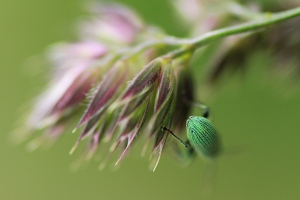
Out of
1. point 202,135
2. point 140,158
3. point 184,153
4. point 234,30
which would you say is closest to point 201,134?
point 202,135

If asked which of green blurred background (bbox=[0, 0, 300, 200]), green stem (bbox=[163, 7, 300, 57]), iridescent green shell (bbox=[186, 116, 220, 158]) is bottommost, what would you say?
iridescent green shell (bbox=[186, 116, 220, 158])

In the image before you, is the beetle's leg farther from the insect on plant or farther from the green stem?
the green stem

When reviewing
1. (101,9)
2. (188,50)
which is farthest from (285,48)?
(101,9)

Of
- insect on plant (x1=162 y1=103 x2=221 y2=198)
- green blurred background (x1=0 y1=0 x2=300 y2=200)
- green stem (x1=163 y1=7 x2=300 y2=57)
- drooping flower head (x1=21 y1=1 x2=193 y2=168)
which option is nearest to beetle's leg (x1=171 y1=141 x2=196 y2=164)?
insect on plant (x1=162 y1=103 x2=221 y2=198)

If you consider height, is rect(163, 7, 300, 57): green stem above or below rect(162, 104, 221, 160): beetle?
above

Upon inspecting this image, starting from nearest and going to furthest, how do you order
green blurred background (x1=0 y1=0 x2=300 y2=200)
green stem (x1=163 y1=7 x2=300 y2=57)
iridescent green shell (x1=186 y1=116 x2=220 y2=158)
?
green stem (x1=163 y1=7 x2=300 y2=57) → iridescent green shell (x1=186 y1=116 x2=220 y2=158) → green blurred background (x1=0 y1=0 x2=300 y2=200)

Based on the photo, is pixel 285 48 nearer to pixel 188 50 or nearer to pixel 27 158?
pixel 188 50

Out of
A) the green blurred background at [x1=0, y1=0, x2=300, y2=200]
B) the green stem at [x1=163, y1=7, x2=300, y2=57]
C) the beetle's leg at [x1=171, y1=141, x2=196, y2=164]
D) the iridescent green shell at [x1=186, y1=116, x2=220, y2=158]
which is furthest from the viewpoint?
the green blurred background at [x1=0, y1=0, x2=300, y2=200]

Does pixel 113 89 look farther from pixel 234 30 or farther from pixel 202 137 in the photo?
pixel 234 30

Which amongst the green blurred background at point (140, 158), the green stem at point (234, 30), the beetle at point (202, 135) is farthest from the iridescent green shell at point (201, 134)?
the green blurred background at point (140, 158)
